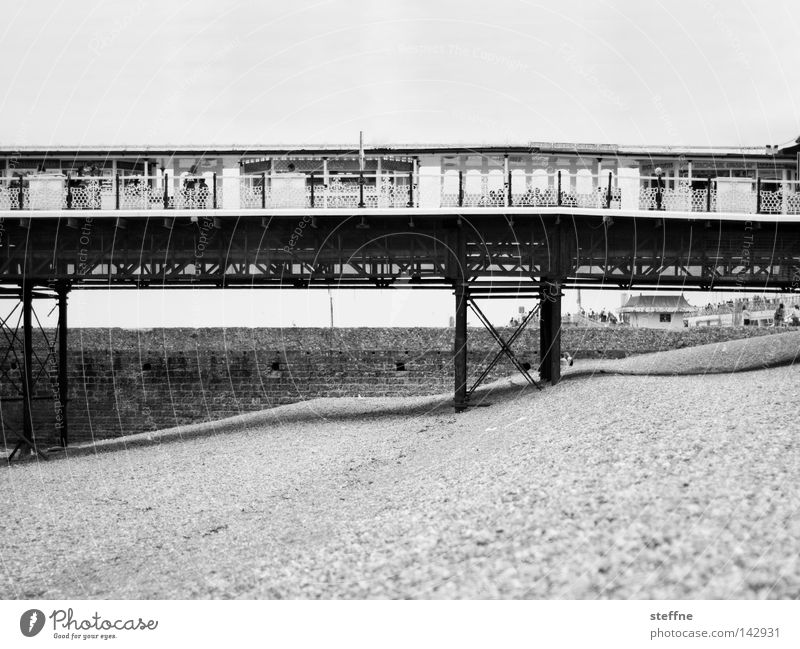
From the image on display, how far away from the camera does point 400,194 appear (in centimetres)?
2827

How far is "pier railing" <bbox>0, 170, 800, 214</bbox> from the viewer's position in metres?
28.3

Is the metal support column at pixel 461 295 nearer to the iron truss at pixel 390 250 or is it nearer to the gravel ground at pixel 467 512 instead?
the iron truss at pixel 390 250

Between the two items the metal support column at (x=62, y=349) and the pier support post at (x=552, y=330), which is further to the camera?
the metal support column at (x=62, y=349)

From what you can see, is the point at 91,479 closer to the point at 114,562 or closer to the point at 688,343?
the point at 114,562

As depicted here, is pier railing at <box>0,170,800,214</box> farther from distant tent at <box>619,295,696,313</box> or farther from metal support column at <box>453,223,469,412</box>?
distant tent at <box>619,295,696,313</box>

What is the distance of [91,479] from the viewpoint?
909 inches

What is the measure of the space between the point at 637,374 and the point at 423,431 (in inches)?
383

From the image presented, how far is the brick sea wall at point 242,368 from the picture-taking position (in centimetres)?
4444

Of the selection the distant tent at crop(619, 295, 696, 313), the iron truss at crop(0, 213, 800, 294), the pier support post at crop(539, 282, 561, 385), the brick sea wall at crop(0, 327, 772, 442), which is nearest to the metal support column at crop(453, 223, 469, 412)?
the iron truss at crop(0, 213, 800, 294)

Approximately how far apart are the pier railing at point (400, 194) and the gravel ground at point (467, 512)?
6.17 m

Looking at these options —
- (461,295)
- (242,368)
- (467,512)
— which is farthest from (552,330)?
(242,368)

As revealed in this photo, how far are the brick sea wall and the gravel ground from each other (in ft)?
61.3

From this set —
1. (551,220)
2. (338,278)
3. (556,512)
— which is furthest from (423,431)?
(556,512)

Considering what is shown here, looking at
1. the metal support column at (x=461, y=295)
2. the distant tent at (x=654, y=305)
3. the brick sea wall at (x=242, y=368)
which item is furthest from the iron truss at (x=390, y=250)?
the distant tent at (x=654, y=305)
